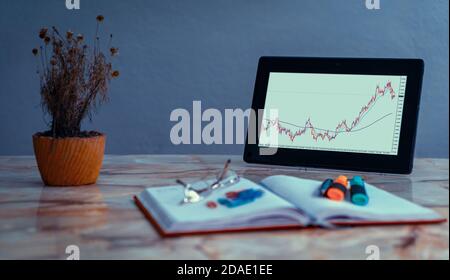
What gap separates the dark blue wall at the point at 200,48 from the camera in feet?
7.14

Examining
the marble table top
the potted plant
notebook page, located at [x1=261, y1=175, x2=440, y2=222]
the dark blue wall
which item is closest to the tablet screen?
the marble table top

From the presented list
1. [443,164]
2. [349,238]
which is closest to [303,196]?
[349,238]

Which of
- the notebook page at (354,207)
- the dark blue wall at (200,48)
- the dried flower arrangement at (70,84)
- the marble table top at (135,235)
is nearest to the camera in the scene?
the marble table top at (135,235)

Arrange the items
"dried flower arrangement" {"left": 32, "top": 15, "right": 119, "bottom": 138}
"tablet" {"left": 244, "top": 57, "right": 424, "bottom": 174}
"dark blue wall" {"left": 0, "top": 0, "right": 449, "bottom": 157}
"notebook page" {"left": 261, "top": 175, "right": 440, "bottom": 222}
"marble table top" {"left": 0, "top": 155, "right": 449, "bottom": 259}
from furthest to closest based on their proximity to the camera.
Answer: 1. "dark blue wall" {"left": 0, "top": 0, "right": 449, "bottom": 157}
2. "tablet" {"left": 244, "top": 57, "right": 424, "bottom": 174}
3. "dried flower arrangement" {"left": 32, "top": 15, "right": 119, "bottom": 138}
4. "notebook page" {"left": 261, "top": 175, "right": 440, "bottom": 222}
5. "marble table top" {"left": 0, "top": 155, "right": 449, "bottom": 259}

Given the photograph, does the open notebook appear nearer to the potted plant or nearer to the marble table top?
the marble table top

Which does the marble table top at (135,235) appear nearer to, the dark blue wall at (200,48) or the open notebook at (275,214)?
the open notebook at (275,214)

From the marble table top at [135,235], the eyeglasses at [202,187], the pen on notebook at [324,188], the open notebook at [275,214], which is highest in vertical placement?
the pen on notebook at [324,188]

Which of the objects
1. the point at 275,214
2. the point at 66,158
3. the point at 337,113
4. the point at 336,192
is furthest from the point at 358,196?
the point at 66,158

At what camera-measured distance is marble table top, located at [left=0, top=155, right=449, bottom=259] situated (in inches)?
27.7

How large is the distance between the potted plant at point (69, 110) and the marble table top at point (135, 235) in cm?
4

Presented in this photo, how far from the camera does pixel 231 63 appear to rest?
2320 mm

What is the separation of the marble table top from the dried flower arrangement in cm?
14

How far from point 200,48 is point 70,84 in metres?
1.28

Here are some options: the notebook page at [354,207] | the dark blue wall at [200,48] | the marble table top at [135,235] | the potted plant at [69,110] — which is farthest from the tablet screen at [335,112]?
the dark blue wall at [200,48]
